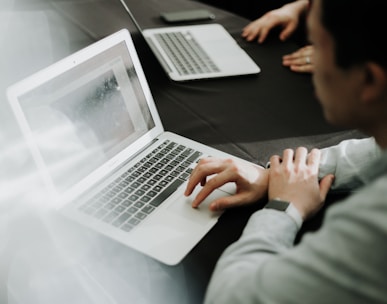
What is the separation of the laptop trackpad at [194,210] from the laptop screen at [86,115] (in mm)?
177

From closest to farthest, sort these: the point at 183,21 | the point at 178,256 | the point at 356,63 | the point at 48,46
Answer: the point at 356,63 → the point at 178,256 → the point at 48,46 → the point at 183,21

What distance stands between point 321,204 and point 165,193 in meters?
0.30

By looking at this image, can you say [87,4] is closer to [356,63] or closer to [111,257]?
[111,257]

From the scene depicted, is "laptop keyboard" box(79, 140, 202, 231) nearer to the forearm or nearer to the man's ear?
the forearm

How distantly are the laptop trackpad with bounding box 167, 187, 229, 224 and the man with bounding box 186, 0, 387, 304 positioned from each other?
19 millimetres

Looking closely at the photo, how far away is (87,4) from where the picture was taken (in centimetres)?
171

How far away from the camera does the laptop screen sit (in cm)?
94

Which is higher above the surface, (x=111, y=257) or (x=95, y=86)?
(x=95, y=86)

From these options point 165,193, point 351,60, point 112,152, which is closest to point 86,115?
point 112,152

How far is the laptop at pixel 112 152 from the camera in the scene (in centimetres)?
92

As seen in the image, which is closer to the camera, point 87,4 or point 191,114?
point 191,114

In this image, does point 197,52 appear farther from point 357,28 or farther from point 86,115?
point 357,28

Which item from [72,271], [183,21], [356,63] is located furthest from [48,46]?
[356,63]

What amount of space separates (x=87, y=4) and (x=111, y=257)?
1.07 meters
